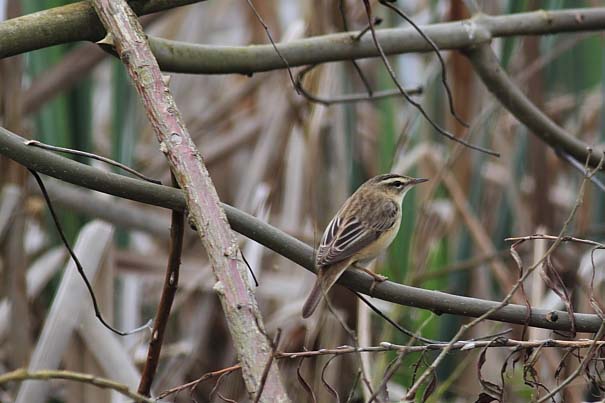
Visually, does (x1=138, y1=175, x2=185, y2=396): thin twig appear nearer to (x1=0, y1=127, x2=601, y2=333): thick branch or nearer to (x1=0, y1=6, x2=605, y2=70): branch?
(x1=0, y1=127, x2=601, y2=333): thick branch

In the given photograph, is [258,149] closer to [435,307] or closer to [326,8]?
[326,8]

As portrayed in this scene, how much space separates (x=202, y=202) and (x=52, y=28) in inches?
33.1

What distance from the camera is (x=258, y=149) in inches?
185

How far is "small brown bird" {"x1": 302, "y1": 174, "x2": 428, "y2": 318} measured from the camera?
278cm

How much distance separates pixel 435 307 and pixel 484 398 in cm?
30

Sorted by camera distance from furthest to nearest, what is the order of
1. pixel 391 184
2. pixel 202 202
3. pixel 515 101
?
pixel 391 184 < pixel 515 101 < pixel 202 202

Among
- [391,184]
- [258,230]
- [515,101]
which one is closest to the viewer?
[258,230]

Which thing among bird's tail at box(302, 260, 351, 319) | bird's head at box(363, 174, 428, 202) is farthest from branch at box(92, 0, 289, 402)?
bird's head at box(363, 174, 428, 202)

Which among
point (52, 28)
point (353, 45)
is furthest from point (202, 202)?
point (353, 45)

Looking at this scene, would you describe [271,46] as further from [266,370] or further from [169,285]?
[266,370]

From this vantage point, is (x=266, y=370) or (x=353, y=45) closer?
(x=266, y=370)

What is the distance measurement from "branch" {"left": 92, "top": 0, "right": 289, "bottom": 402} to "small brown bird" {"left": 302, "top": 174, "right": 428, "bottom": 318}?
3.18 ft

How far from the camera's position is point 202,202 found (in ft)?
5.02

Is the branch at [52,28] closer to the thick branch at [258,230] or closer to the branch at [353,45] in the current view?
the branch at [353,45]
